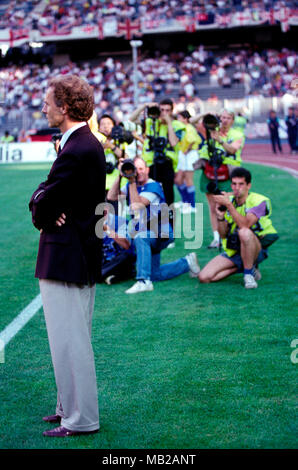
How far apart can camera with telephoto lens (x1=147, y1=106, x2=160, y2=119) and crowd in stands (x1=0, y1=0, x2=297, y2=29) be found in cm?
3428

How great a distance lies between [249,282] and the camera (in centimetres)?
757

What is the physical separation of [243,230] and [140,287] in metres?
1.18

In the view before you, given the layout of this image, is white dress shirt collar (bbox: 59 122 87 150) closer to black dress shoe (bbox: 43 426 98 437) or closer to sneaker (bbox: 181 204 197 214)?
black dress shoe (bbox: 43 426 98 437)

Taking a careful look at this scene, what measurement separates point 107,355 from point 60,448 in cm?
170

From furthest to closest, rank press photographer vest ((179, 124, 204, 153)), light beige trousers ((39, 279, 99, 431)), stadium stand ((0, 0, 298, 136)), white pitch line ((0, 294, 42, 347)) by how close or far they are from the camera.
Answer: stadium stand ((0, 0, 298, 136))
press photographer vest ((179, 124, 204, 153))
white pitch line ((0, 294, 42, 347))
light beige trousers ((39, 279, 99, 431))

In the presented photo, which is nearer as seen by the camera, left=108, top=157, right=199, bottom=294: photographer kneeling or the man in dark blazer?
the man in dark blazer

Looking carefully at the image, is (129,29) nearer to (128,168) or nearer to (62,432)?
(128,168)

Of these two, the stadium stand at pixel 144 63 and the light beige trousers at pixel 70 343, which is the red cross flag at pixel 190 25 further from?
the light beige trousers at pixel 70 343

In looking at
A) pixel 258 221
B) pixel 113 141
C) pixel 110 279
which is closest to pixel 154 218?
pixel 110 279

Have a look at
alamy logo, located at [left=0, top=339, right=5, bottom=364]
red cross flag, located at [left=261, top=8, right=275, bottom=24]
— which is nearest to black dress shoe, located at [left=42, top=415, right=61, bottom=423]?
alamy logo, located at [left=0, top=339, right=5, bottom=364]

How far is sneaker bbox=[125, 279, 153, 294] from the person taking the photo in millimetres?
7609

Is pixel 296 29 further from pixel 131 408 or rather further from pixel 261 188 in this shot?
pixel 131 408

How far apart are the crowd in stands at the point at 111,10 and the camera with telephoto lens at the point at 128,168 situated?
3675 centimetres
